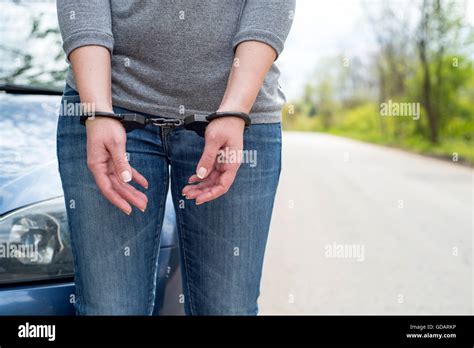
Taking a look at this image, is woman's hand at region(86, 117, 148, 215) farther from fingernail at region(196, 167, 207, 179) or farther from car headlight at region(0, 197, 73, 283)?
car headlight at region(0, 197, 73, 283)

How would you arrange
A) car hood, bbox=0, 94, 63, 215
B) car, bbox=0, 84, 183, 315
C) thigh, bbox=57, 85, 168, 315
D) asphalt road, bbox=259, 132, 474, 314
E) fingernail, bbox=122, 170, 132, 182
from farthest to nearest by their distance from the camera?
asphalt road, bbox=259, 132, 474, 314
car hood, bbox=0, 94, 63, 215
car, bbox=0, 84, 183, 315
thigh, bbox=57, 85, 168, 315
fingernail, bbox=122, 170, 132, 182

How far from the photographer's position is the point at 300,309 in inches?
125

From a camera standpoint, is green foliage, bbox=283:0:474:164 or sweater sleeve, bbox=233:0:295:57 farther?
green foliage, bbox=283:0:474:164

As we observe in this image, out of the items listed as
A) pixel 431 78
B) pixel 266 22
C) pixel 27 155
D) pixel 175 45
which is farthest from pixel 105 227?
pixel 431 78

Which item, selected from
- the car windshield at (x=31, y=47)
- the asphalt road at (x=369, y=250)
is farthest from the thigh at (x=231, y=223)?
the car windshield at (x=31, y=47)

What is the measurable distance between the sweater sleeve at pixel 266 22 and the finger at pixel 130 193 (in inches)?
14.1

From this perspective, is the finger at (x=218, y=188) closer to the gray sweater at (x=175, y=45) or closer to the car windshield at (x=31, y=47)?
the gray sweater at (x=175, y=45)

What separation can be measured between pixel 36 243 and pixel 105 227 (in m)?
0.54

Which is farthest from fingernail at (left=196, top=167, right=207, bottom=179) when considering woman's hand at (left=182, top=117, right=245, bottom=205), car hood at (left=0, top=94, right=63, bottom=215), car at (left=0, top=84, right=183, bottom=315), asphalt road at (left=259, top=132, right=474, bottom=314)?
asphalt road at (left=259, top=132, right=474, bottom=314)

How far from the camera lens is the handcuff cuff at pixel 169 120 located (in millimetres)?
1096

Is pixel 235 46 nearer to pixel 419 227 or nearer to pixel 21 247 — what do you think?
pixel 21 247

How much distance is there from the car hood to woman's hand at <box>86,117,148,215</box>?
63cm

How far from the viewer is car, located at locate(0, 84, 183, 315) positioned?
146 centimetres

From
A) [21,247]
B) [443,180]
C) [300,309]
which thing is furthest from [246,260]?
[443,180]
